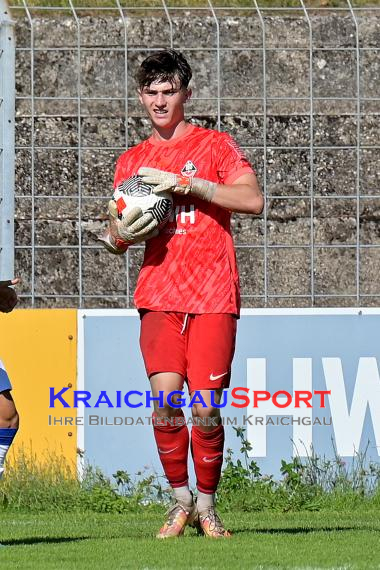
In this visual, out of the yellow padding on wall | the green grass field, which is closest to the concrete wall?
the yellow padding on wall

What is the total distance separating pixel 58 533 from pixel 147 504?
1645mm

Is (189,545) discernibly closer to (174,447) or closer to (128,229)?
(174,447)

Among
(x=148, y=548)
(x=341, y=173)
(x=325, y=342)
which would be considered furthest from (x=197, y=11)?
(x=148, y=548)

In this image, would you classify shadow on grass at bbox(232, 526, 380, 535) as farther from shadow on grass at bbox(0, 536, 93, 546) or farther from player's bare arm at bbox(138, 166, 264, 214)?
player's bare arm at bbox(138, 166, 264, 214)

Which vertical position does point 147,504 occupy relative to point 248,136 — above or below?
below

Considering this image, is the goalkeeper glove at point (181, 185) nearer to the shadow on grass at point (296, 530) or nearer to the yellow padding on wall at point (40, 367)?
the shadow on grass at point (296, 530)

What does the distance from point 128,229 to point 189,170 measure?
380mm

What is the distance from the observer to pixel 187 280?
620 centimetres

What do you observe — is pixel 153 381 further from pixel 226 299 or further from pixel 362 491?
pixel 362 491

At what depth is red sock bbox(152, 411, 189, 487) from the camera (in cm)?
626

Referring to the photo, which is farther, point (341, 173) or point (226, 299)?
point (341, 173)

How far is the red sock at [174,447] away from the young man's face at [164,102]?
131 centimetres

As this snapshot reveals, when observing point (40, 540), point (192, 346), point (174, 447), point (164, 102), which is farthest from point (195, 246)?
point (40, 540)

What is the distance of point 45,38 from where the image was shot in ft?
40.2
